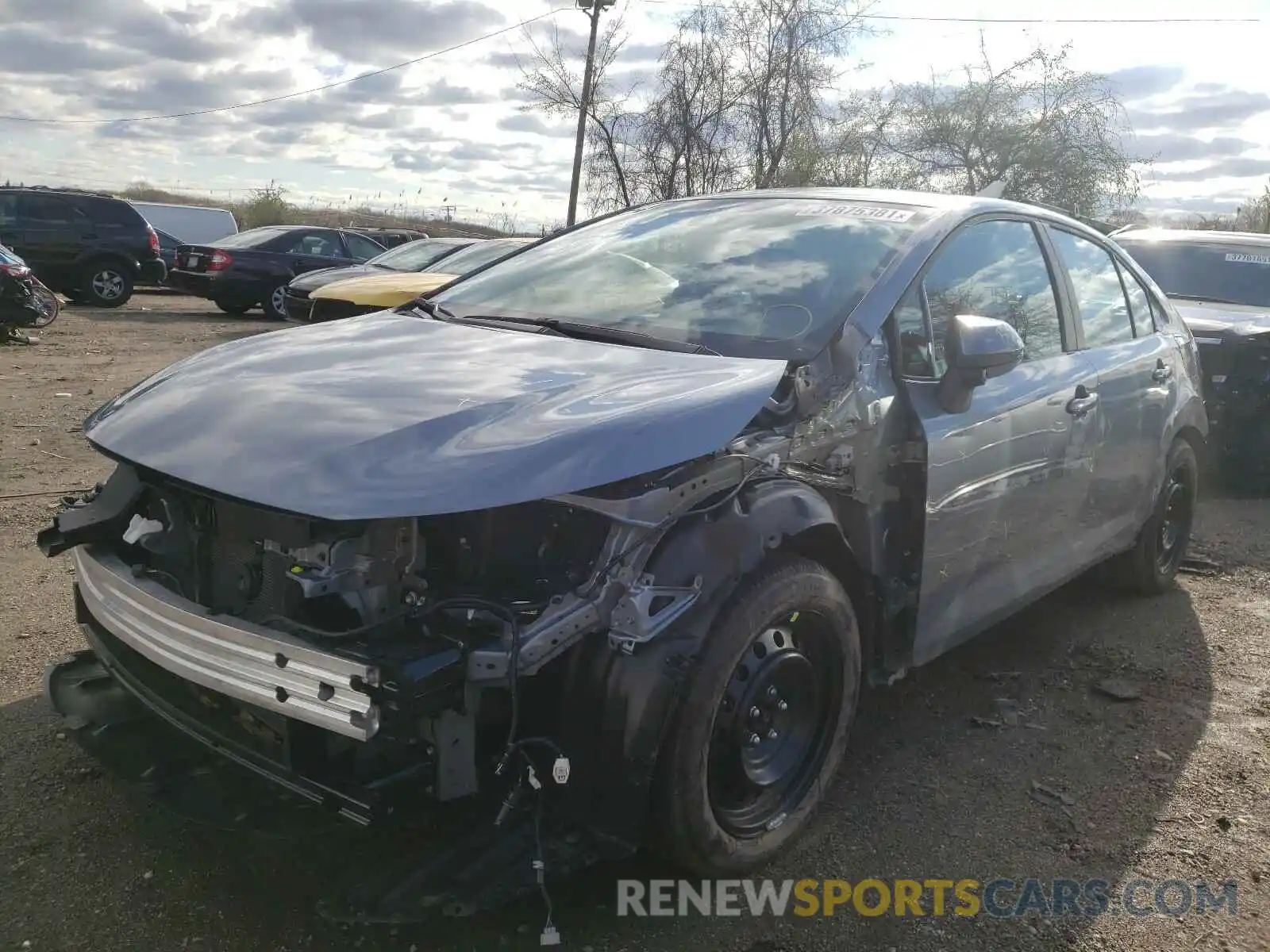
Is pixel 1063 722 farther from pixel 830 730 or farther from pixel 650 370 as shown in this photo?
pixel 650 370

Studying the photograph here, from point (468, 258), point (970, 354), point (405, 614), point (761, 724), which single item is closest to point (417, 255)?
point (468, 258)

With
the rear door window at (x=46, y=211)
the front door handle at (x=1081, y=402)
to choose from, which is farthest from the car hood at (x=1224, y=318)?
the rear door window at (x=46, y=211)

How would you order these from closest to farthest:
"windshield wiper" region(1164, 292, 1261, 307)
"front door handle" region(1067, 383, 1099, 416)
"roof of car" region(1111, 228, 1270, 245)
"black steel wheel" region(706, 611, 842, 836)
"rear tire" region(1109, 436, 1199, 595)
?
"black steel wheel" region(706, 611, 842, 836), "front door handle" region(1067, 383, 1099, 416), "rear tire" region(1109, 436, 1199, 595), "windshield wiper" region(1164, 292, 1261, 307), "roof of car" region(1111, 228, 1270, 245)

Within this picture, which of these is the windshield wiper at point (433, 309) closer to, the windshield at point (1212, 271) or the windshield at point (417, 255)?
the windshield at point (1212, 271)

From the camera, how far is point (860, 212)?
3506 mm

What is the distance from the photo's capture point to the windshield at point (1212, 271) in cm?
808

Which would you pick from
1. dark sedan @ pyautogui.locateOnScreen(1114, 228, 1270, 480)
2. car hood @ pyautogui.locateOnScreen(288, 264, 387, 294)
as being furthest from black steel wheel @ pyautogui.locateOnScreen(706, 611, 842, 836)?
car hood @ pyautogui.locateOnScreen(288, 264, 387, 294)

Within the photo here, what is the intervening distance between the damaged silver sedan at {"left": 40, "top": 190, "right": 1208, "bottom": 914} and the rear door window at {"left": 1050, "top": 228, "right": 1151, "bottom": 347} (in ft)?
1.69

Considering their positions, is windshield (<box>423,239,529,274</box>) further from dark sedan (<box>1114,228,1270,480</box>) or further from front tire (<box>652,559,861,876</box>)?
front tire (<box>652,559,861,876</box>)

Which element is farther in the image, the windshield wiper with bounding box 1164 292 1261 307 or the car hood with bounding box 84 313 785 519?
the windshield wiper with bounding box 1164 292 1261 307

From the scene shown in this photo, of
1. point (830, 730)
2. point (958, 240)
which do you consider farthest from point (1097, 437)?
point (830, 730)

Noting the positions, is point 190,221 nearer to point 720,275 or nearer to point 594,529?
point 720,275

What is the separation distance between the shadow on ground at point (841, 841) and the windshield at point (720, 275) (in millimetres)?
1401

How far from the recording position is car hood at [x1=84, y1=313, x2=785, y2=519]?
212 centimetres
